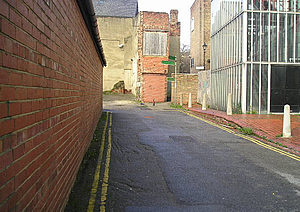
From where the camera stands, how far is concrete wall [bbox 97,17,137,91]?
139 ft

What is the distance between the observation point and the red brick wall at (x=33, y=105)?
5.65ft

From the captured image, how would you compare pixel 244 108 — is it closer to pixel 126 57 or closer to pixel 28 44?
pixel 28 44

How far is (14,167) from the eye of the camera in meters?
1.85

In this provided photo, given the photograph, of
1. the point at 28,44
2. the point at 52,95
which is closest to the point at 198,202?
the point at 52,95

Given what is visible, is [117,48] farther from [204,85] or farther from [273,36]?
[273,36]

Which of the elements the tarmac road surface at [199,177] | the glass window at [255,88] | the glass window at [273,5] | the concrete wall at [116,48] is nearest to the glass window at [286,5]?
the glass window at [273,5]

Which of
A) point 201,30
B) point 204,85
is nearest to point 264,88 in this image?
point 204,85

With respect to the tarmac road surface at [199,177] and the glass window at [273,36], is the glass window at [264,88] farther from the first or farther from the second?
the tarmac road surface at [199,177]

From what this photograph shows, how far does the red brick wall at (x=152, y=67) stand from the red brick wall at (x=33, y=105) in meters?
28.1

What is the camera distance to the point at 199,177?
200 inches

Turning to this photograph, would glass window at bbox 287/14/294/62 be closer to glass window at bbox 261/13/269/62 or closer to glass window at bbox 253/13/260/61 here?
glass window at bbox 261/13/269/62

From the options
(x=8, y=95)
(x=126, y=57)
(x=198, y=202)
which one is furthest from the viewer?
(x=126, y=57)

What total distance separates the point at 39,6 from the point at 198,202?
124 inches

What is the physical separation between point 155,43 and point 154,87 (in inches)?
205
